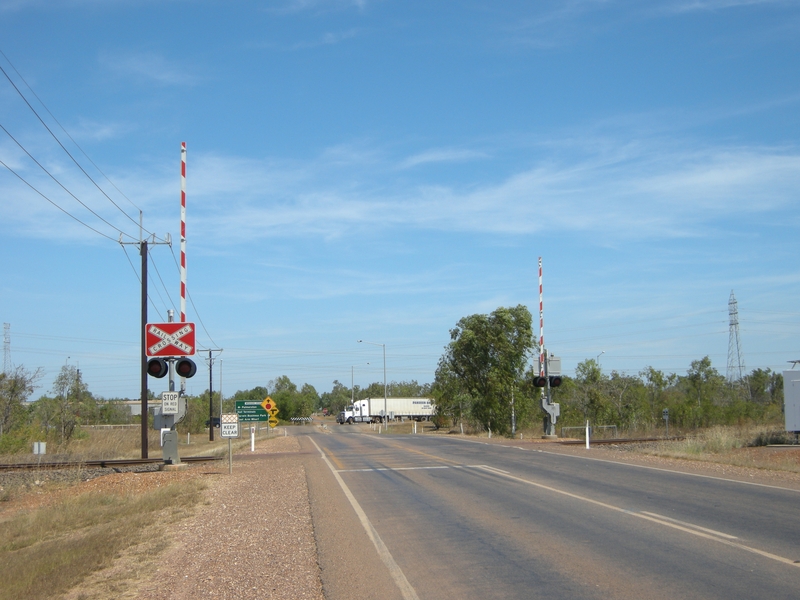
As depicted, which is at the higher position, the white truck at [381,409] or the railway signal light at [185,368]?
the railway signal light at [185,368]

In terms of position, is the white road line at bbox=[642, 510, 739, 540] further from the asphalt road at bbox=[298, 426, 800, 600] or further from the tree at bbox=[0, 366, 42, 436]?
the tree at bbox=[0, 366, 42, 436]

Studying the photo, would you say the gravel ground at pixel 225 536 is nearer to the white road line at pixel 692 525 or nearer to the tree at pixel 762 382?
the white road line at pixel 692 525

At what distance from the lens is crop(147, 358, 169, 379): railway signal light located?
17902 millimetres

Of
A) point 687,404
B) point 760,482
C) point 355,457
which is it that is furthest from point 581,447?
point 687,404

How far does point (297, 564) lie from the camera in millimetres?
8734

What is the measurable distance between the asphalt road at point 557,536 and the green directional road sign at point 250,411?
14844 millimetres

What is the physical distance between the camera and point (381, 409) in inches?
4326

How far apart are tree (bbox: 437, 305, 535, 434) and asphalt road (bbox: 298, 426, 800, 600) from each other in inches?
1608

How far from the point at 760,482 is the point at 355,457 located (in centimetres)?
1437

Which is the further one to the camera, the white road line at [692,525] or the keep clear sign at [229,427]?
the keep clear sign at [229,427]

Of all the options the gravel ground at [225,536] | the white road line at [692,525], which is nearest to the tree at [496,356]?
the gravel ground at [225,536]

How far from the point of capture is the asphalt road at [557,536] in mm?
7453

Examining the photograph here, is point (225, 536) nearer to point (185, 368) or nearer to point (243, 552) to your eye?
point (243, 552)

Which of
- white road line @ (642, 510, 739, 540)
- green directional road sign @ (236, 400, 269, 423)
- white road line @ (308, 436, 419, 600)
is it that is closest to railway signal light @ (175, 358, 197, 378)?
white road line @ (308, 436, 419, 600)
